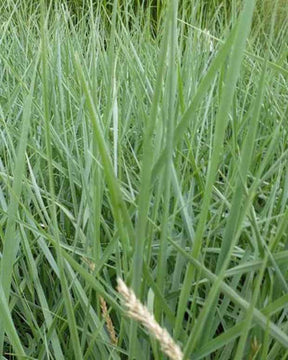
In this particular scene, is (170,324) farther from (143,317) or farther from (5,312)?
(143,317)

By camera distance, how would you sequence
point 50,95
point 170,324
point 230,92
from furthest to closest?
point 50,95 < point 170,324 < point 230,92

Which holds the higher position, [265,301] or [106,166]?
[106,166]

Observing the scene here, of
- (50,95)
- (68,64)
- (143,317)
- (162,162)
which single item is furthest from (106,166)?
(68,64)

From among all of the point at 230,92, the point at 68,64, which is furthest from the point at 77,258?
the point at 68,64

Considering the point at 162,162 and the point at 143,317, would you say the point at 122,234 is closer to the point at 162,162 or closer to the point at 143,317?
the point at 162,162

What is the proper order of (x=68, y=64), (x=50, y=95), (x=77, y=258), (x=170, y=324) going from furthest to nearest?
(x=68, y=64) → (x=50, y=95) → (x=77, y=258) → (x=170, y=324)

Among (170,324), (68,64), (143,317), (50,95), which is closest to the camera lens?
(143,317)

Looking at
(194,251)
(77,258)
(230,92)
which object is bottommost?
(77,258)

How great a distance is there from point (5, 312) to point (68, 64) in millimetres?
928

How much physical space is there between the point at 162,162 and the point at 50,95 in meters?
0.67

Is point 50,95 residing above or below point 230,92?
below

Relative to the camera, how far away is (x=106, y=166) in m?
0.35

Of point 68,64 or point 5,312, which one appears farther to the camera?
point 68,64

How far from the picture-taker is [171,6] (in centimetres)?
34
